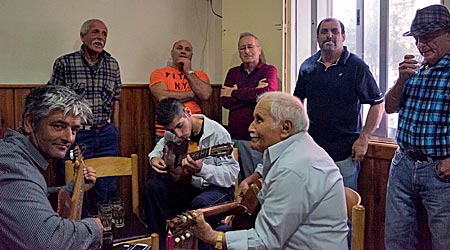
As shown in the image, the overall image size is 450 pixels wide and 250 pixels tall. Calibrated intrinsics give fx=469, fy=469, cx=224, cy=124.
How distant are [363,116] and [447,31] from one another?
109 centimetres

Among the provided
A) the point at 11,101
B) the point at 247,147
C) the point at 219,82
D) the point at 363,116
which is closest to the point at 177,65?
the point at 219,82

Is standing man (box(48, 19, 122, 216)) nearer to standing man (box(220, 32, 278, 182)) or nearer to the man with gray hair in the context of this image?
standing man (box(220, 32, 278, 182))

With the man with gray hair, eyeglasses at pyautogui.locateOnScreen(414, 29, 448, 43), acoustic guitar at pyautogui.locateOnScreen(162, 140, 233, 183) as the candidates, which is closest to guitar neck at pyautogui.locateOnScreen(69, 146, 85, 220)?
the man with gray hair

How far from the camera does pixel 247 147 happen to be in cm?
320

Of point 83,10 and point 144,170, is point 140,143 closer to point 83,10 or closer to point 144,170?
point 144,170

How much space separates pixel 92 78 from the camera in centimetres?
321

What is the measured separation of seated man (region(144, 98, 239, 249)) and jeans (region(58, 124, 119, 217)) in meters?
0.58

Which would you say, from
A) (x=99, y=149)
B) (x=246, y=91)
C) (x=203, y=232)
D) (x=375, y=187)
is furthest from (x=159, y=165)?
(x=375, y=187)

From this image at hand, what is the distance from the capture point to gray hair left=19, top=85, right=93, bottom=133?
1.47 metres

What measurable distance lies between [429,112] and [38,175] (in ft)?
5.27

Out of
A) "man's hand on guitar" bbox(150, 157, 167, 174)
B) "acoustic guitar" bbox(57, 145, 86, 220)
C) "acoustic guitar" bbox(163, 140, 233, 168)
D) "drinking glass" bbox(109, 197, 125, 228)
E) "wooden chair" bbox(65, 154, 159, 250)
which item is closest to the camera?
"acoustic guitar" bbox(57, 145, 86, 220)

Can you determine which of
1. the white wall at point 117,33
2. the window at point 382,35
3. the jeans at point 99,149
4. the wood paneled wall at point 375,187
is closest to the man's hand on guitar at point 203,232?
the wood paneled wall at point 375,187

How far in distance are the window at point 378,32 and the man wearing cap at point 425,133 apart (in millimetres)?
663

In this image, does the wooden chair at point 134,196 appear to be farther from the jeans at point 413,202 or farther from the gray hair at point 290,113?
the jeans at point 413,202
